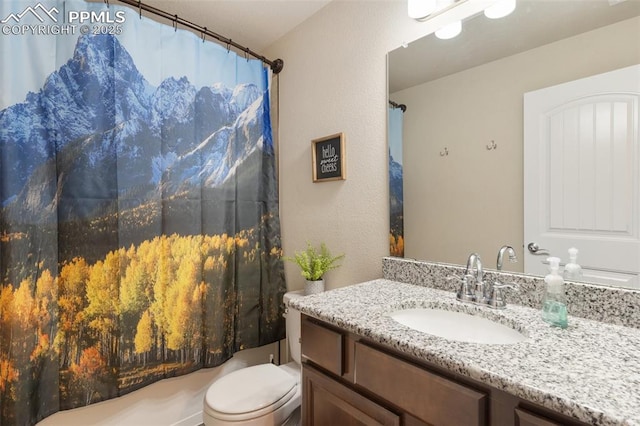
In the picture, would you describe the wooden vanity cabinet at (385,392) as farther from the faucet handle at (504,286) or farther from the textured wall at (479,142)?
the textured wall at (479,142)

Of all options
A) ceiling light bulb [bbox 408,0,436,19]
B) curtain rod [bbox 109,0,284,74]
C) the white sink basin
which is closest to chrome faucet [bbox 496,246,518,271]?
the white sink basin

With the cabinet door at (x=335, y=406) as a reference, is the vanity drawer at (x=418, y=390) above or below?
above

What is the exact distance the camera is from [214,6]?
1.72 metres

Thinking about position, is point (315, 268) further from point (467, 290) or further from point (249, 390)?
point (467, 290)

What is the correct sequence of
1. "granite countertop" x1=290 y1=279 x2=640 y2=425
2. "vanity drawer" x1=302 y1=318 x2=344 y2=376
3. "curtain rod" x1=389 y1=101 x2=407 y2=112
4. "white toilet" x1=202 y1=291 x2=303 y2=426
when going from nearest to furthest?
"granite countertop" x1=290 y1=279 x2=640 y2=425, "vanity drawer" x1=302 y1=318 x2=344 y2=376, "white toilet" x1=202 y1=291 x2=303 y2=426, "curtain rod" x1=389 y1=101 x2=407 y2=112

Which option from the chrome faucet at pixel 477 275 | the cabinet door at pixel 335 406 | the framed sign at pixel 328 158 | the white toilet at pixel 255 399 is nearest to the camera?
the cabinet door at pixel 335 406

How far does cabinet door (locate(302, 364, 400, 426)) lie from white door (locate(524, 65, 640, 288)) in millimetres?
741

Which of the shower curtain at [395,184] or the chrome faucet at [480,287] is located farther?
the shower curtain at [395,184]

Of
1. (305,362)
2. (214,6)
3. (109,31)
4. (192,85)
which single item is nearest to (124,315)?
(305,362)

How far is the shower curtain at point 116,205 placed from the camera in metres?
1.23

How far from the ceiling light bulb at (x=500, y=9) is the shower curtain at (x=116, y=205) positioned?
1346 millimetres

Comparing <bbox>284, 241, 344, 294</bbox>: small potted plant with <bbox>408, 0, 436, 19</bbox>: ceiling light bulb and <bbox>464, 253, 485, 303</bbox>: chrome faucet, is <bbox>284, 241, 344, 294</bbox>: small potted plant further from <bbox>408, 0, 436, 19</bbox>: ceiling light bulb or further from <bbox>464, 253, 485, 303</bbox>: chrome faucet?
<bbox>408, 0, 436, 19</bbox>: ceiling light bulb

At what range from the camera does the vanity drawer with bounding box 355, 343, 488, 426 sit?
0.64 meters

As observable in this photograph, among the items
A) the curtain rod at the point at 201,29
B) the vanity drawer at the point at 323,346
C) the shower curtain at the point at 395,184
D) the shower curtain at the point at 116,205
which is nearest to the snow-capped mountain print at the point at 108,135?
the shower curtain at the point at 116,205
